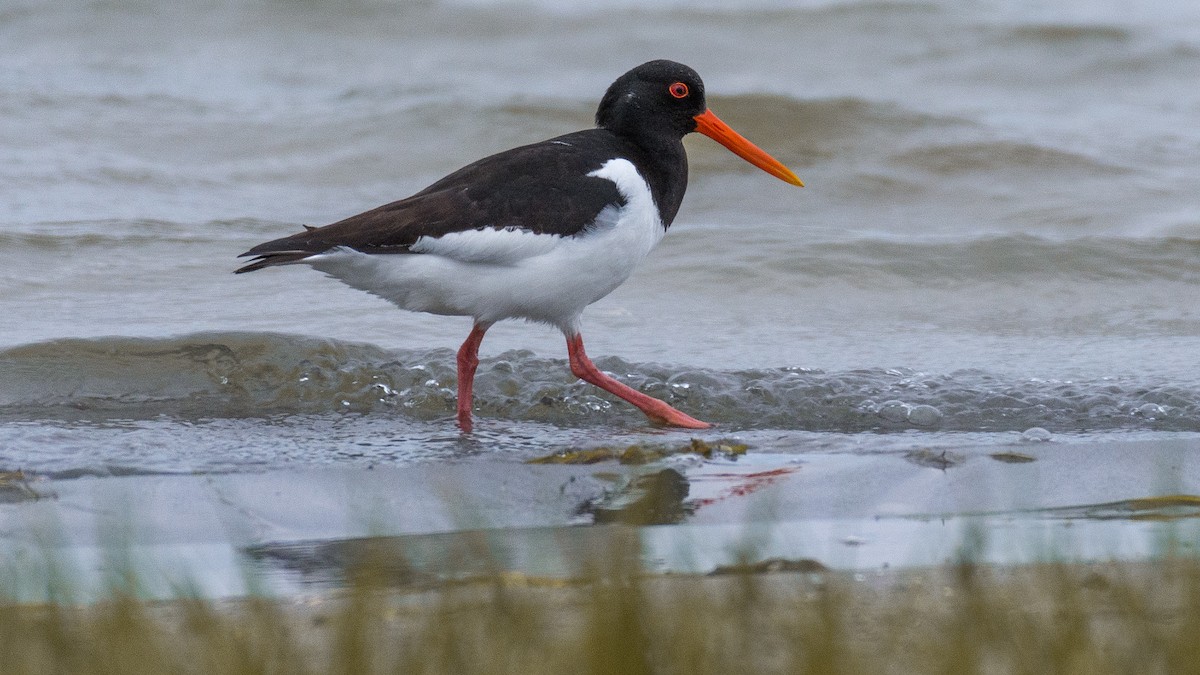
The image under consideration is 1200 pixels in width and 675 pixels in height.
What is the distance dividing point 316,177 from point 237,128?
56.9 inches

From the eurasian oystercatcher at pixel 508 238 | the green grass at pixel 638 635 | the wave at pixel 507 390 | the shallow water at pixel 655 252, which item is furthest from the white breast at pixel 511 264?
the green grass at pixel 638 635

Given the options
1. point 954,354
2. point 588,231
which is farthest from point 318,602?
point 954,354

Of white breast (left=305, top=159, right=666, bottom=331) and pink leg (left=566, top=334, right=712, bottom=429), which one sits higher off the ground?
white breast (left=305, top=159, right=666, bottom=331)

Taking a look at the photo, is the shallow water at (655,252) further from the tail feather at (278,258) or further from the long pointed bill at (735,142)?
the long pointed bill at (735,142)

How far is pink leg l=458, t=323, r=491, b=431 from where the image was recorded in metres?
5.88

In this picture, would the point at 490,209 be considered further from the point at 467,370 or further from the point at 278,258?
the point at 467,370

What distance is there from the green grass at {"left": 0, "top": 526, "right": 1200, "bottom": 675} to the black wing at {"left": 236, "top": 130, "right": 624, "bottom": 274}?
2.76 meters

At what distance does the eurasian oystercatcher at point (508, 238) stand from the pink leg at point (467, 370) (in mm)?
335

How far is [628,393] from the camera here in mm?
5930

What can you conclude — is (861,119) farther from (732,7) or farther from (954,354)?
(954,354)

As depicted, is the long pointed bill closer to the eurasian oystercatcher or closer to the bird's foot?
the eurasian oystercatcher

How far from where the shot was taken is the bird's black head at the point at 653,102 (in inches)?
233

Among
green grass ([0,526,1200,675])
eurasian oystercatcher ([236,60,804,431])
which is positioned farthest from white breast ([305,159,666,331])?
green grass ([0,526,1200,675])

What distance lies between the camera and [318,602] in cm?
311
